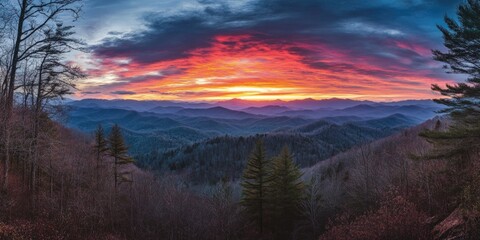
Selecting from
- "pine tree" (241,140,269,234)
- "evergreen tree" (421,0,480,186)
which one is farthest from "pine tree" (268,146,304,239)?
"evergreen tree" (421,0,480,186)

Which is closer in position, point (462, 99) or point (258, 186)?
point (462, 99)

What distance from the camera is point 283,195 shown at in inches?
1625

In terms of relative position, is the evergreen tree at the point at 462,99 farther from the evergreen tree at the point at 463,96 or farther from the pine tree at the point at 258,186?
the pine tree at the point at 258,186

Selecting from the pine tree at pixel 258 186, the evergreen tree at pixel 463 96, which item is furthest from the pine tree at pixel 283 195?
the evergreen tree at pixel 463 96

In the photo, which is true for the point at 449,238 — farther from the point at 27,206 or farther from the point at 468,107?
the point at 27,206

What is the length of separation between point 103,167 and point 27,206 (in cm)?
2998

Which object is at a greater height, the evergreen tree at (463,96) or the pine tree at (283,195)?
the evergreen tree at (463,96)

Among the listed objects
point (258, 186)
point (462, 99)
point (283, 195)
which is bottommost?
point (283, 195)

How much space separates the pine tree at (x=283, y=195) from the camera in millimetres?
41312

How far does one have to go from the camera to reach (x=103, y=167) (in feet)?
170

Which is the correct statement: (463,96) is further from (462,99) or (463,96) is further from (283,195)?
(283,195)

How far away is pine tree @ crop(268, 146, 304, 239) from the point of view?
4131 centimetres

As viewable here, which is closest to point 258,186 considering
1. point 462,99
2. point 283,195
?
point 283,195

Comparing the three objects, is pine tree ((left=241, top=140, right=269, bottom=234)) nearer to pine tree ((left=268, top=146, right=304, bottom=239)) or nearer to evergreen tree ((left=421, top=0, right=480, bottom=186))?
pine tree ((left=268, top=146, right=304, bottom=239))
